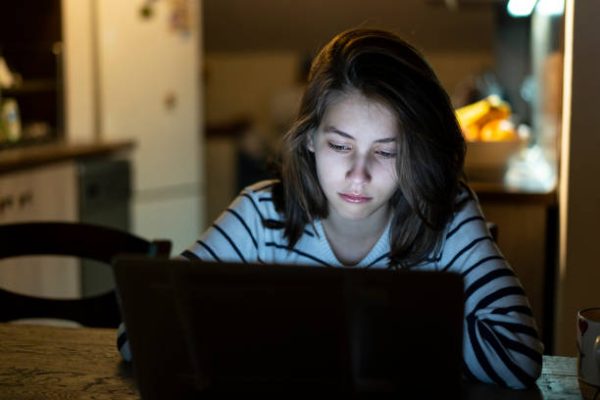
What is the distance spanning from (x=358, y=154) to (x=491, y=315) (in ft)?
0.91

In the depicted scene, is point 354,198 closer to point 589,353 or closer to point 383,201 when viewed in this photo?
point 383,201

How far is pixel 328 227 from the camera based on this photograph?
1.52 m

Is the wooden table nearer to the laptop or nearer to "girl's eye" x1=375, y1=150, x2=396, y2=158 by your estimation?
the laptop

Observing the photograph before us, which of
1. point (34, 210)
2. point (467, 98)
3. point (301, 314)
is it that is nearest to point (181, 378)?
point (301, 314)

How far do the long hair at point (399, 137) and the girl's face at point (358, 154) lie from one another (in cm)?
1

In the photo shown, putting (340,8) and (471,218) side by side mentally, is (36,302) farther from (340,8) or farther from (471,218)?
(340,8)

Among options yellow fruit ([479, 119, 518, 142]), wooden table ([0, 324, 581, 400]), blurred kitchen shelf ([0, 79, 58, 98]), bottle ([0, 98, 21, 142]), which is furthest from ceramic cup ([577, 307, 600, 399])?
blurred kitchen shelf ([0, 79, 58, 98])

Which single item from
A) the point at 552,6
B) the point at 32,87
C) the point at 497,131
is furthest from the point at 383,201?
the point at 32,87

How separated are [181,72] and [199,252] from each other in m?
3.01

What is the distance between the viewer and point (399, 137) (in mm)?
1348

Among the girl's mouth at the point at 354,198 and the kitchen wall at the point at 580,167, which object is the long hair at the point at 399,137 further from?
the kitchen wall at the point at 580,167

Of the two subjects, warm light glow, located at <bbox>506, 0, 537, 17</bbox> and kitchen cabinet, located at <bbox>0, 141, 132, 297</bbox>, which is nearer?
warm light glow, located at <bbox>506, 0, 537, 17</bbox>

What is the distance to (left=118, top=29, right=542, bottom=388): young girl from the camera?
129 cm

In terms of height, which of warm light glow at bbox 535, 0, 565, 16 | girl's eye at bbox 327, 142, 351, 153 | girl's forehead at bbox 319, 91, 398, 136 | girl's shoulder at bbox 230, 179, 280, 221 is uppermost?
warm light glow at bbox 535, 0, 565, 16
